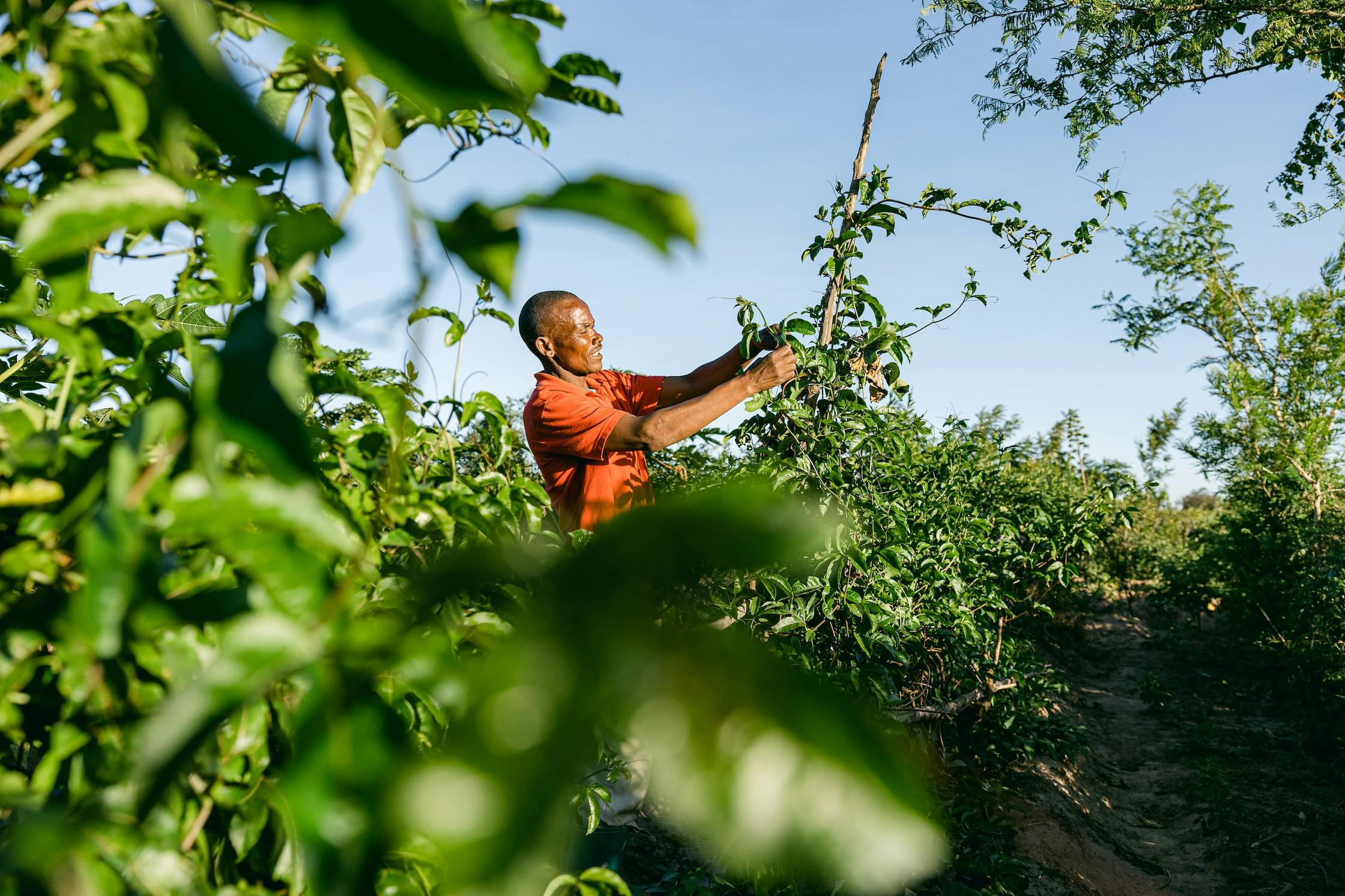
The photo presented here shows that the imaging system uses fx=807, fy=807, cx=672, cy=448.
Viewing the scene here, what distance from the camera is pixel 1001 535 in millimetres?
5090

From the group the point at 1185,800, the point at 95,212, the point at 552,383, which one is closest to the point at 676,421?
the point at 552,383

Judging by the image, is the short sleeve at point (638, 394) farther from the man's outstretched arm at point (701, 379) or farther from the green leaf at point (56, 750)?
the green leaf at point (56, 750)

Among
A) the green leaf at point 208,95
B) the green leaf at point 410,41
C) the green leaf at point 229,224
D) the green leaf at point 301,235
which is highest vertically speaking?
the green leaf at point 410,41

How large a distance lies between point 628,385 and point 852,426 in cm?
129

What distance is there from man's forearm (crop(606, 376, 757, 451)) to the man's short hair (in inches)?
40.2

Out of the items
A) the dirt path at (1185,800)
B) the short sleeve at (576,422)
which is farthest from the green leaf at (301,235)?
the dirt path at (1185,800)

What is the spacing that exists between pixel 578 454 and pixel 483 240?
262 centimetres

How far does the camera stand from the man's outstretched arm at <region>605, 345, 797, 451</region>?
2.80 meters

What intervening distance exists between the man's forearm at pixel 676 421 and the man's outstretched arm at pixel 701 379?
54 cm

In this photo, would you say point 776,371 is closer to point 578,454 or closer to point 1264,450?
point 578,454

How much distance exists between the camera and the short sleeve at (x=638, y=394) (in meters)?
3.98

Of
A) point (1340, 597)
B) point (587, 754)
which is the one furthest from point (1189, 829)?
point (587, 754)

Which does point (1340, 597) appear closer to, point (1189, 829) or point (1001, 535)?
point (1189, 829)

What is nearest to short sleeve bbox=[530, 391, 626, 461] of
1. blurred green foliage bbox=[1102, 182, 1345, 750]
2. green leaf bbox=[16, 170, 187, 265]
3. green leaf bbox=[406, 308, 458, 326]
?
green leaf bbox=[406, 308, 458, 326]
